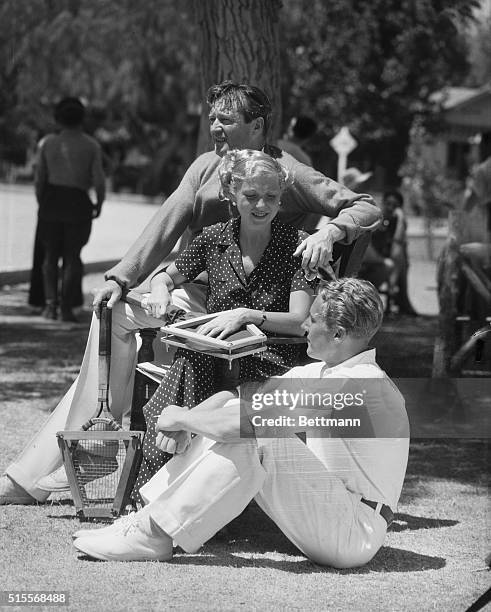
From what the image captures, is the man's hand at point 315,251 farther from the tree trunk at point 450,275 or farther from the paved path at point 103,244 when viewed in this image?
the paved path at point 103,244

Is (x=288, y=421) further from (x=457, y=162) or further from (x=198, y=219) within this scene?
(x=457, y=162)

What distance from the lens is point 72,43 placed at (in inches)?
1154

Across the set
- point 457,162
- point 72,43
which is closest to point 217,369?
point 72,43

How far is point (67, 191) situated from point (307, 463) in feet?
22.7

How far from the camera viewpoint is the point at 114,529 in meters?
4.06

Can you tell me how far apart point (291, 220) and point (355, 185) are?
5527 mm

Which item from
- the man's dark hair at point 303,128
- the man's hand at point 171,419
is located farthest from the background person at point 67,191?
the man's hand at point 171,419

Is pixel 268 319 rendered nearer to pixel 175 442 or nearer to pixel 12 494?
pixel 175 442

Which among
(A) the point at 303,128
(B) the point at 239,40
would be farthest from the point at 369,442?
(A) the point at 303,128

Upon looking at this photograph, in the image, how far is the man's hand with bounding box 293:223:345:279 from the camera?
4.21 metres

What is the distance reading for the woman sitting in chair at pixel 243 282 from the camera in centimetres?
420

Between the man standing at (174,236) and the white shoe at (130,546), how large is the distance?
650 millimetres

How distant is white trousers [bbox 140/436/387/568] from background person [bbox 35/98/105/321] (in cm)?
663

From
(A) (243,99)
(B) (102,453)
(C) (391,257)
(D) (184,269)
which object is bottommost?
(C) (391,257)
